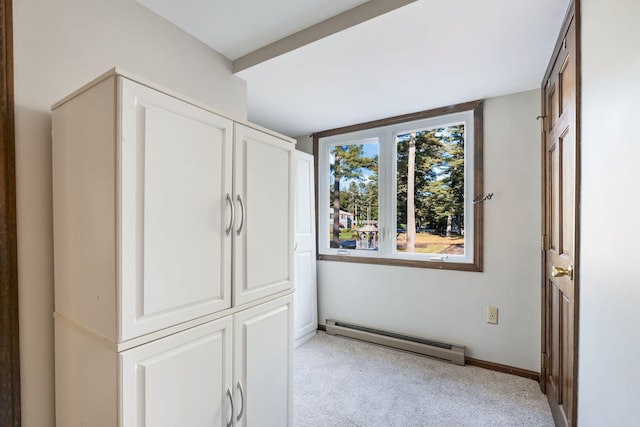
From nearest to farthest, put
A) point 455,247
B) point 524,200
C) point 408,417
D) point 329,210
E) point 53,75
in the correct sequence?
point 53,75
point 408,417
point 524,200
point 455,247
point 329,210

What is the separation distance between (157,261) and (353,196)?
7.65ft

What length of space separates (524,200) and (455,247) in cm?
62

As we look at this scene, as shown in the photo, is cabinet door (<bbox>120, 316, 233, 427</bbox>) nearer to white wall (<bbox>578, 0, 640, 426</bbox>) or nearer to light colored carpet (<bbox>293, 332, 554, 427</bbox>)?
light colored carpet (<bbox>293, 332, 554, 427</bbox>)

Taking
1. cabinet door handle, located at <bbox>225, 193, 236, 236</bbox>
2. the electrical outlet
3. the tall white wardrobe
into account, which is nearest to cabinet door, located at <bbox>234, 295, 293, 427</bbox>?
the tall white wardrobe

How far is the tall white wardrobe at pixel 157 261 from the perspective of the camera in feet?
2.80

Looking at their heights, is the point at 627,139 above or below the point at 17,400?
above

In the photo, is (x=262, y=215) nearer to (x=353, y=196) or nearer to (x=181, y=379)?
(x=181, y=379)

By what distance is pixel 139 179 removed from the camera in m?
0.88

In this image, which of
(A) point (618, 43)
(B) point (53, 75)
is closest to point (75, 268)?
(B) point (53, 75)

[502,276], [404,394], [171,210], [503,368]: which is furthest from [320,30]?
[503,368]

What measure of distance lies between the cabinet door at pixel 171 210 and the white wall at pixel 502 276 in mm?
1977

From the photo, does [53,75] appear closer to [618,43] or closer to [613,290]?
[618,43]

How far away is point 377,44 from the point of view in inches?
62.7

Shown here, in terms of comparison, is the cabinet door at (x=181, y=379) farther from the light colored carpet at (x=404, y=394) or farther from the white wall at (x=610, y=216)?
the white wall at (x=610, y=216)
